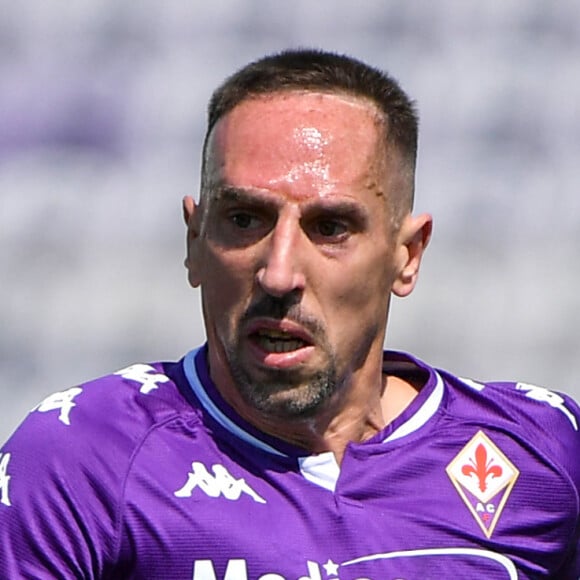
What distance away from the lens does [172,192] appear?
15.7 feet

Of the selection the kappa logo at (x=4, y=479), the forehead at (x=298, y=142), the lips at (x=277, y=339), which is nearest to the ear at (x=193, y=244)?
the forehead at (x=298, y=142)

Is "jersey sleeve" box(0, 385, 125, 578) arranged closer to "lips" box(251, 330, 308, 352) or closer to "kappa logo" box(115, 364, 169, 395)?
"kappa logo" box(115, 364, 169, 395)

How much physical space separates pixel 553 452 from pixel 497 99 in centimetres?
209

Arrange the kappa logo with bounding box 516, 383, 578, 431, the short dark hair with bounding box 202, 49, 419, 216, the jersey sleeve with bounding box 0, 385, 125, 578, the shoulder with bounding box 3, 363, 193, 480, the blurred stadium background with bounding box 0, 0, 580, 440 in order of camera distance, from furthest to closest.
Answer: the blurred stadium background with bounding box 0, 0, 580, 440
the kappa logo with bounding box 516, 383, 578, 431
the short dark hair with bounding box 202, 49, 419, 216
the shoulder with bounding box 3, 363, 193, 480
the jersey sleeve with bounding box 0, 385, 125, 578

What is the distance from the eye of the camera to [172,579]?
Result: 2.63 m

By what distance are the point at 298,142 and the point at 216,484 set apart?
0.62m

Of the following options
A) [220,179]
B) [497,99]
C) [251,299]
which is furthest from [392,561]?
[497,99]

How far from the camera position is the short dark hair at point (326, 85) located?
2918mm

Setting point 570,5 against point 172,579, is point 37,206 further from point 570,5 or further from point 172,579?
point 172,579

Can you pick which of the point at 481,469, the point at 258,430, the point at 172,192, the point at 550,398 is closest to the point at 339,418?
the point at 258,430

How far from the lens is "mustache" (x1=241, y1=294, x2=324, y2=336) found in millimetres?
2695

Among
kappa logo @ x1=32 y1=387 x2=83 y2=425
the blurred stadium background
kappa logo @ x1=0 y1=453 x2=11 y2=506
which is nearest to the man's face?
kappa logo @ x1=32 y1=387 x2=83 y2=425

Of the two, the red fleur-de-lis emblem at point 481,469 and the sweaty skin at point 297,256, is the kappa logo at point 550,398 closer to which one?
the red fleur-de-lis emblem at point 481,469

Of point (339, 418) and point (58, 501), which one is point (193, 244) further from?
point (58, 501)
